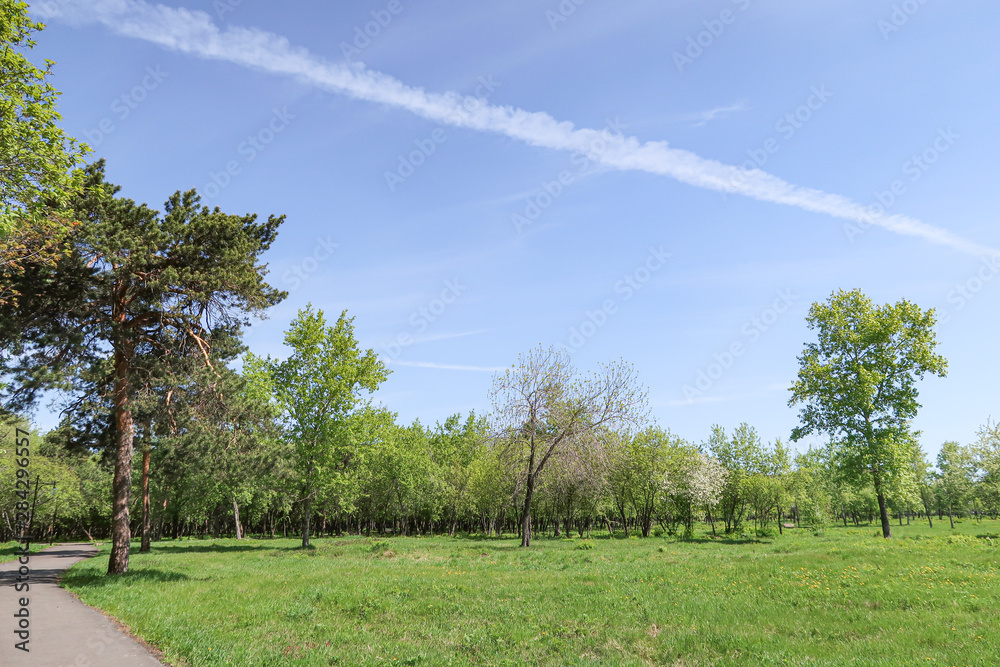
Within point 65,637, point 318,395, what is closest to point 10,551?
point 318,395

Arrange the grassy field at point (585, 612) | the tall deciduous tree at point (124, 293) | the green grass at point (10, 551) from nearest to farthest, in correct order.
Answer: the grassy field at point (585, 612) → the tall deciduous tree at point (124, 293) → the green grass at point (10, 551)

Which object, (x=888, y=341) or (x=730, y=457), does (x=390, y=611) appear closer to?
(x=888, y=341)

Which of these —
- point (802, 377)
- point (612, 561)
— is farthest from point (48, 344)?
point (802, 377)

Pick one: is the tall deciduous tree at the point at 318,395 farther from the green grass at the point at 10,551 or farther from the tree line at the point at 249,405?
the green grass at the point at 10,551

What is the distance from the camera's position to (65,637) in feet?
38.9

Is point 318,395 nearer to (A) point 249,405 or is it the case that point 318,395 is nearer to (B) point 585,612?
(A) point 249,405

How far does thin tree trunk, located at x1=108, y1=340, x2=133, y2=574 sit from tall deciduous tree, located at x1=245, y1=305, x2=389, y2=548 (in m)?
17.3

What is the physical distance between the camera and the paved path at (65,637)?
1010cm

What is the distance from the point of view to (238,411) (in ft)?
71.0

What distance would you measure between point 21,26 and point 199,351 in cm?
1254

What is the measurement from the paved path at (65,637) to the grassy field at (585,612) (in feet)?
1.88

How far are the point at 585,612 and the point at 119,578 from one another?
59.5 ft

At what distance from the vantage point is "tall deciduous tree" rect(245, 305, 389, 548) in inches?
1580

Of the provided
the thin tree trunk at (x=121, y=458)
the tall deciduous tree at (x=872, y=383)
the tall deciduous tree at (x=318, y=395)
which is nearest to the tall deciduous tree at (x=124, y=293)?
the thin tree trunk at (x=121, y=458)
